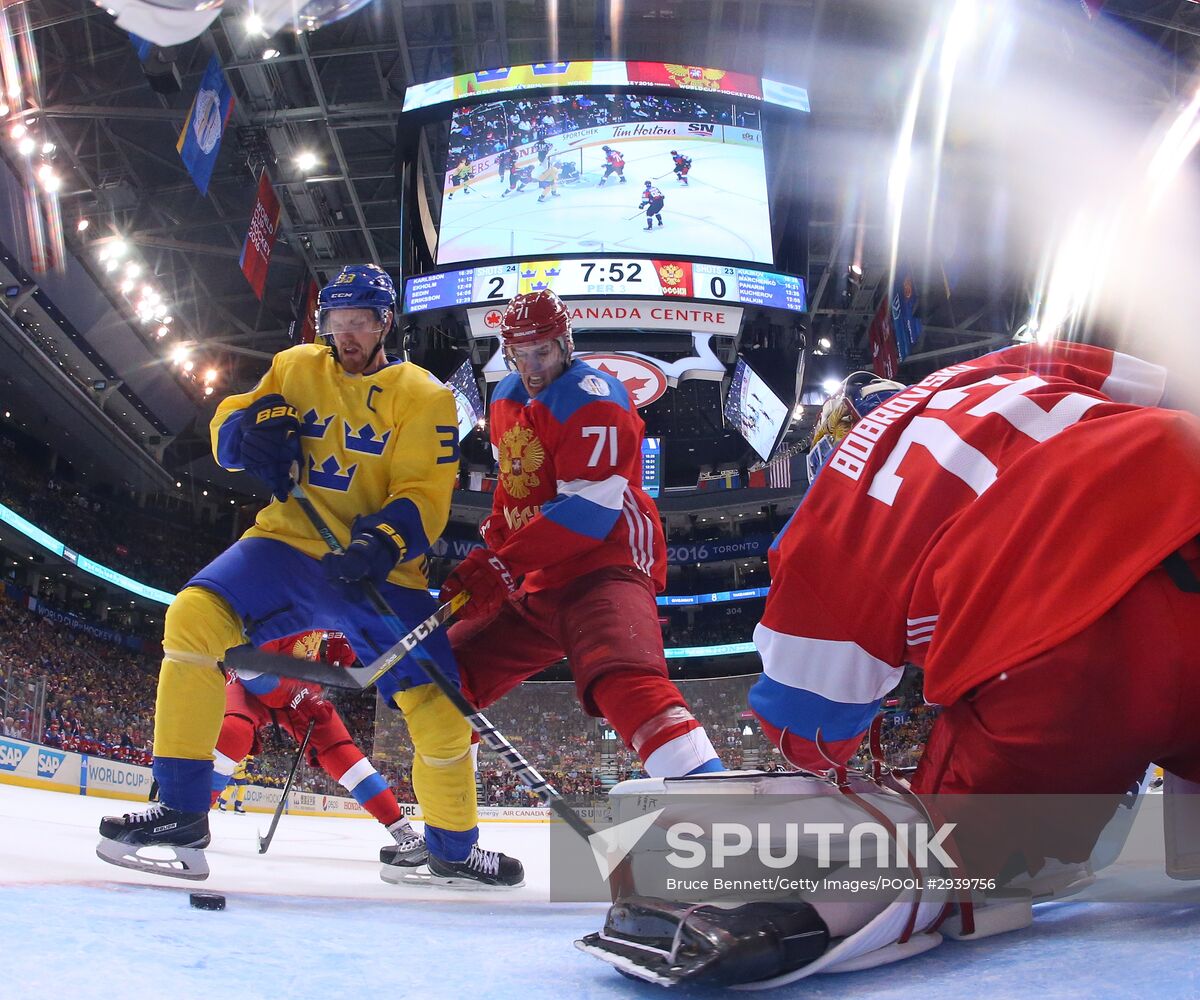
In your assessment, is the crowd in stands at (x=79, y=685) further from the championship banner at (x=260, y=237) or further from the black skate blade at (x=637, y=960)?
the black skate blade at (x=637, y=960)

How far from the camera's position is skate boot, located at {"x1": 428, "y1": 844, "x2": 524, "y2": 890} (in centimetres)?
222

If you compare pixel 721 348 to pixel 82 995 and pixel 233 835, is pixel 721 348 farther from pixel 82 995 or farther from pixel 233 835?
pixel 82 995

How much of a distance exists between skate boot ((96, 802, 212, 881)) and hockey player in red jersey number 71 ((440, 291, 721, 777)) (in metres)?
0.75

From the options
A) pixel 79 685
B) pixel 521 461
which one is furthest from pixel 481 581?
pixel 79 685

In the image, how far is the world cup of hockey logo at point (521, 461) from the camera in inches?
96.3

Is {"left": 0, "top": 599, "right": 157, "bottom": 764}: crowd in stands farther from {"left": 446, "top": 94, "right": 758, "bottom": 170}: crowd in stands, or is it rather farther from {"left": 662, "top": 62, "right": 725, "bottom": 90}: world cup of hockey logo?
{"left": 662, "top": 62, "right": 725, "bottom": 90}: world cup of hockey logo

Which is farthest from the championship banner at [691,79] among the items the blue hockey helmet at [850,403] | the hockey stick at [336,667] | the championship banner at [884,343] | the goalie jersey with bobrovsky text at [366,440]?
the blue hockey helmet at [850,403]

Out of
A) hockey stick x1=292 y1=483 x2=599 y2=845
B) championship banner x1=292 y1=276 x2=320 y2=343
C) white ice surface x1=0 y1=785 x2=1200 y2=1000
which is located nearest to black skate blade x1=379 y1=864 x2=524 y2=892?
hockey stick x1=292 y1=483 x2=599 y2=845

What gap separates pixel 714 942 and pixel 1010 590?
463 mm

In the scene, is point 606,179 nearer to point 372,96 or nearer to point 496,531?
point 372,96

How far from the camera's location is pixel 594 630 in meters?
2.11

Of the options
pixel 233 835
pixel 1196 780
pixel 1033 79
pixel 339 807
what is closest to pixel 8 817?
pixel 233 835

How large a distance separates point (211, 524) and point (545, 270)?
665 inches

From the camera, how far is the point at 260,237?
1002cm
